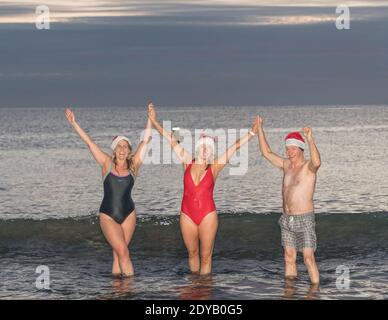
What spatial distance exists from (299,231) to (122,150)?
9.99ft

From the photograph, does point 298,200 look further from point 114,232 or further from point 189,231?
point 114,232

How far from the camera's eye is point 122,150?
37.7 feet

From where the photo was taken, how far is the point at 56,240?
19.7 meters

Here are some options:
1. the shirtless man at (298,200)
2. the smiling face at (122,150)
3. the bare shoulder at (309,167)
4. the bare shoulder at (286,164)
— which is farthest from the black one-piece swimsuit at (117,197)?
the bare shoulder at (309,167)

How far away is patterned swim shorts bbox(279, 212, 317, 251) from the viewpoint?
444 inches

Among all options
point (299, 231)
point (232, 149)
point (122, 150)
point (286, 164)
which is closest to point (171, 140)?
point (122, 150)

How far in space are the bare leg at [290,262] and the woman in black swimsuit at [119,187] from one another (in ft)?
8.33

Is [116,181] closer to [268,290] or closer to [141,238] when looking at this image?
[268,290]

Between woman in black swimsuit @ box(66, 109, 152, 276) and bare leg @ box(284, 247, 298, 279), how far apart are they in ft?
8.33

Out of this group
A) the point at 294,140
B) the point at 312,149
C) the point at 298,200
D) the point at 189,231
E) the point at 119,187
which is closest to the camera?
the point at 312,149

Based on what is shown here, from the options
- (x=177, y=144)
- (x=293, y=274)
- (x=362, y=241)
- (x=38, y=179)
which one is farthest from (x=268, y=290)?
(x=38, y=179)

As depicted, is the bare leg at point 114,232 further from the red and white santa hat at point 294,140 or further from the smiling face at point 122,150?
the red and white santa hat at point 294,140

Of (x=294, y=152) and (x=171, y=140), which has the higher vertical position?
(x=171, y=140)
